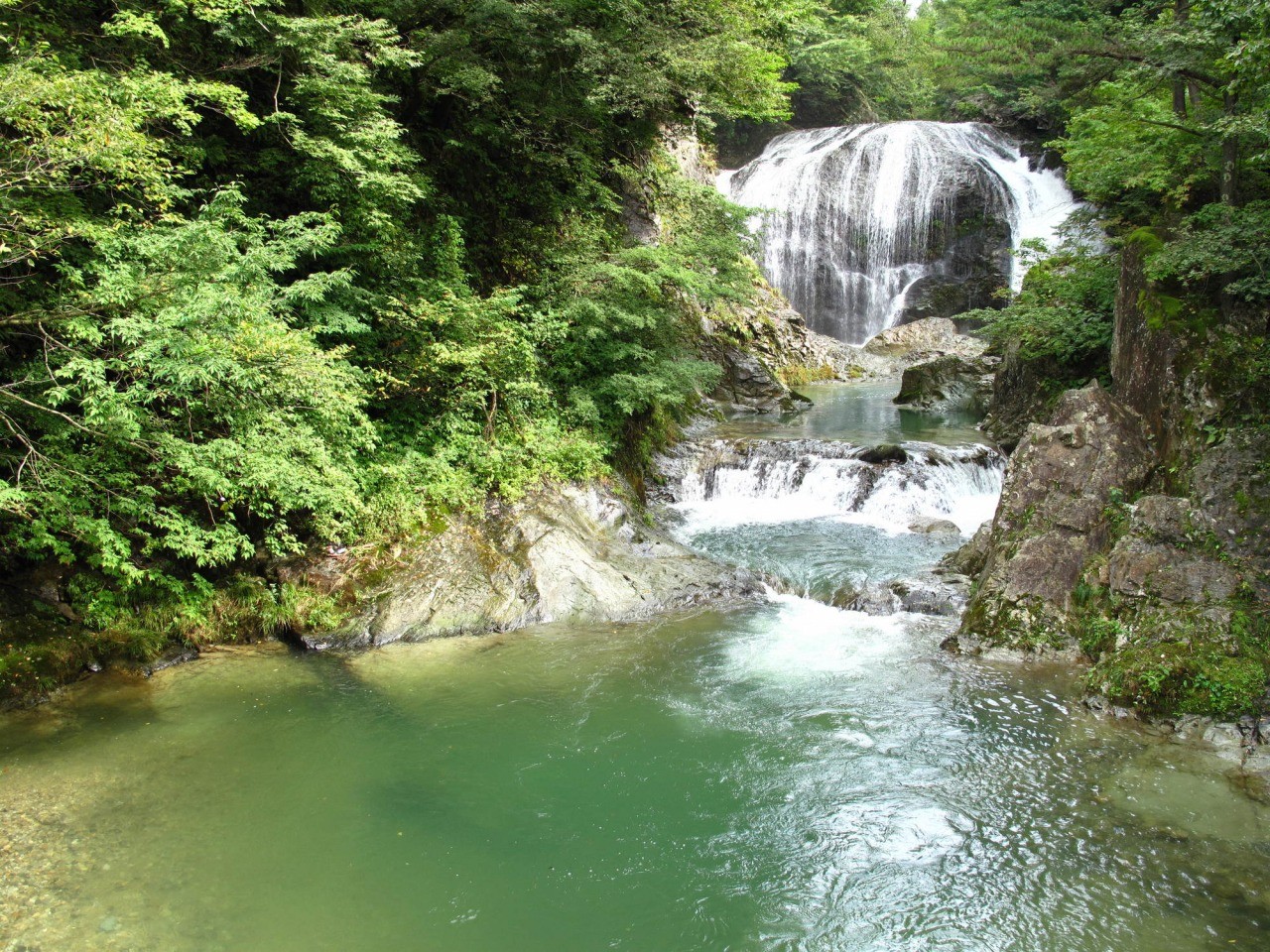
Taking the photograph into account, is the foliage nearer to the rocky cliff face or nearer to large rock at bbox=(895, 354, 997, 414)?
the rocky cliff face

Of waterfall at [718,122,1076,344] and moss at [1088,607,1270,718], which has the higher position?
waterfall at [718,122,1076,344]

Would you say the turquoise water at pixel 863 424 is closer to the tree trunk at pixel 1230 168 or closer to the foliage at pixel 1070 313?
the foliage at pixel 1070 313

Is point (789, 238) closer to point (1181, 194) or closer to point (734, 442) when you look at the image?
point (734, 442)

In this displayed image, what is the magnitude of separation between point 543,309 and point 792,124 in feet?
106

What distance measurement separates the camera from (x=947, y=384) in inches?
801

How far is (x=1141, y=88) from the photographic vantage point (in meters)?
10.2

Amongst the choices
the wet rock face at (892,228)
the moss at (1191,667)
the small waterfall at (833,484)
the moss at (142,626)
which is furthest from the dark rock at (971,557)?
the wet rock face at (892,228)

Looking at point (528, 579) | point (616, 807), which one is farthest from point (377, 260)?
point (616, 807)

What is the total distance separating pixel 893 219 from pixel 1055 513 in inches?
894

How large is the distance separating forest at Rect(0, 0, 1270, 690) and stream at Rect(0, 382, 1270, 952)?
1607 millimetres

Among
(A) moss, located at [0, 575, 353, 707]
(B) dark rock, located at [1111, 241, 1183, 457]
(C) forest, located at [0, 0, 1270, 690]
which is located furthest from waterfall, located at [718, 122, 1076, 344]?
(A) moss, located at [0, 575, 353, 707]

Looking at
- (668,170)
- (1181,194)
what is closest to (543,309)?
(668,170)

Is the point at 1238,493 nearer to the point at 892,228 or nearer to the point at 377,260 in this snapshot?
the point at 377,260

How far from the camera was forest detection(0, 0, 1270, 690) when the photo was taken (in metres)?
6.42
